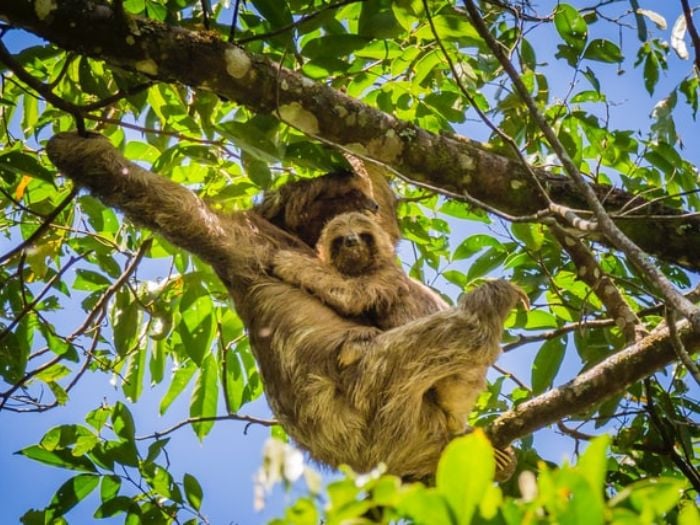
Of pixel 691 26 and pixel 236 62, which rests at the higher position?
pixel 236 62

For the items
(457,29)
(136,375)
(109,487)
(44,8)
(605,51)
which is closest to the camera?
(44,8)

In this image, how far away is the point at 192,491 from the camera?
5191mm

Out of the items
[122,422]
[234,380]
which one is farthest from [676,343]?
[234,380]

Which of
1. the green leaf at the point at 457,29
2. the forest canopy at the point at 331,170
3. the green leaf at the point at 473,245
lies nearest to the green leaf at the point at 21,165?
the forest canopy at the point at 331,170

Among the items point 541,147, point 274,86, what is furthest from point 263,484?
point 541,147

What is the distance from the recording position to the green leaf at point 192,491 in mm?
5191

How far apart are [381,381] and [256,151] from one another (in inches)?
67.2

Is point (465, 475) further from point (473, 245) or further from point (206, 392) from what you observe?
point (206, 392)

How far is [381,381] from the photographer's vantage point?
17.1ft

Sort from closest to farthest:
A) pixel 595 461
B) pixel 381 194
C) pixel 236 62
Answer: pixel 595 461
pixel 236 62
pixel 381 194

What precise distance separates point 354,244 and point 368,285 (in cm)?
38

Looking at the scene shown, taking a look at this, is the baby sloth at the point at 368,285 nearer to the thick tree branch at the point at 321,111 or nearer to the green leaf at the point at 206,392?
the thick tree branch at the point at 321,111

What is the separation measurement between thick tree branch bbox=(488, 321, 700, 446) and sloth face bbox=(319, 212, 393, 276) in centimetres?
196

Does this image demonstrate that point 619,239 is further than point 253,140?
No
